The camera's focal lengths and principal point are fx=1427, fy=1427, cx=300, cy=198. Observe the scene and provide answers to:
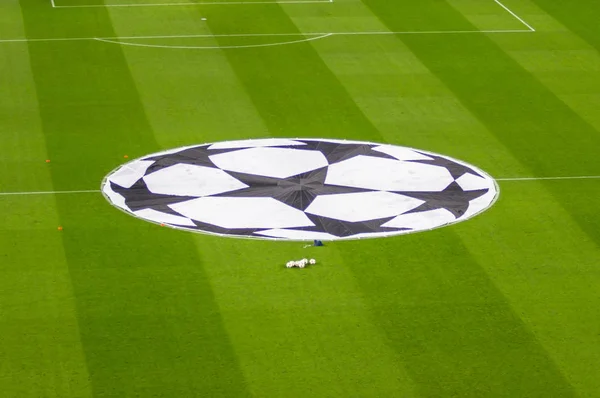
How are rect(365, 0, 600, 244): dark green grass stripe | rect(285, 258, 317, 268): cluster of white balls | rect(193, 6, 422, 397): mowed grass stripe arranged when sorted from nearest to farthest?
rect(193, 6, 422, 397): mowed grass stripe → rect(285, 258, 317, 268): cluster of white balls → rect(365, 0, 600, 244): dark green grass stripe

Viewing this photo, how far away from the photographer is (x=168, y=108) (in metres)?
29.5

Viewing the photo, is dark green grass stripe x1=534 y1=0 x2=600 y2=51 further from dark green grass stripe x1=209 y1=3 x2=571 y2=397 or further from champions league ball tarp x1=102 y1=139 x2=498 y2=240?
dark green grass stripe x1=209 y1=3 x2=571 y2=397

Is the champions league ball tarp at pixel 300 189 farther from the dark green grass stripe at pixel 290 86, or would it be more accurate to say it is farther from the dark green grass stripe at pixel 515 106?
the dark green grass stripe at pixel 515 106

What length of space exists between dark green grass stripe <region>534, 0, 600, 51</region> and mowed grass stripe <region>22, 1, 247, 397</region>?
Result: 39.2 ft

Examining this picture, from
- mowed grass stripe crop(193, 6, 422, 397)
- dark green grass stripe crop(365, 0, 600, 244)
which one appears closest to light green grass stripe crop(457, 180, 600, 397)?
dark green grass stripe crop(365, 0, 600, 244)

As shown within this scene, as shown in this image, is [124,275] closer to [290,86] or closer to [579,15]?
[290,86]

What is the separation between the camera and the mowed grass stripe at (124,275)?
18688 millimetres

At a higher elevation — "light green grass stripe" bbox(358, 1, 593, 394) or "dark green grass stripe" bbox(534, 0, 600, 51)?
"light green grass stripe" bbox(358, 1, 593, 394)

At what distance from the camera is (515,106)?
30047 mm

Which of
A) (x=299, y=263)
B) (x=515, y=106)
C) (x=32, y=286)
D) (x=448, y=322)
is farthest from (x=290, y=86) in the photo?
(x=448, y=322)

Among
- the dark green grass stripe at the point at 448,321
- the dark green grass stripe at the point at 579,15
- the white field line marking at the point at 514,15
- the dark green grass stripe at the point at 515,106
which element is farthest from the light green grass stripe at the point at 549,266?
the white field line marking at the point at 514,15

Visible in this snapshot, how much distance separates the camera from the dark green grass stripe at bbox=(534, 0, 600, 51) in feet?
117

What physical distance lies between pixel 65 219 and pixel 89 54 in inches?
396

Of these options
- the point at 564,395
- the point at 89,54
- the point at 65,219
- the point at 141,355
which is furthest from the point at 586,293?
the point at 89,54
